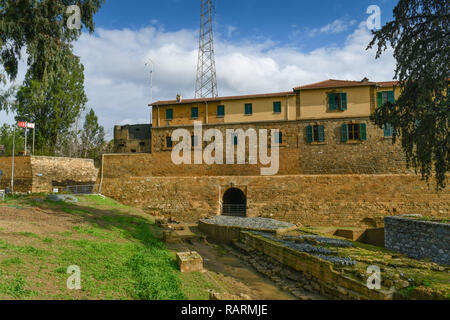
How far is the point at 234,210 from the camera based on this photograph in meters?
26.5

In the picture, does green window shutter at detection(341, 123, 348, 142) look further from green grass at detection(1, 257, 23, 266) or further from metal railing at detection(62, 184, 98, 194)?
metal railing at detection(62, 184, 98, 194)

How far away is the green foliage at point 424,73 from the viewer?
11070 mm

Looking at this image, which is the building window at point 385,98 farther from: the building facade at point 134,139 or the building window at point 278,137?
the building facade at point 134,139

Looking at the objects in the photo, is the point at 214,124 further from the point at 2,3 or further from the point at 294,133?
the point at 2,3

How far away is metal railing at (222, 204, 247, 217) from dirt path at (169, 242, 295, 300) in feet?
27.2

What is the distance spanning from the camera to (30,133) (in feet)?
120

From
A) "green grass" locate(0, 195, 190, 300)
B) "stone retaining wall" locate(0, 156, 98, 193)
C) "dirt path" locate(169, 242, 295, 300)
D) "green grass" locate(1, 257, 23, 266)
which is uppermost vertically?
"stone retaining wall" locate(0, 156, 98, 193)

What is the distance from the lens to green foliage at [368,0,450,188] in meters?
11.1

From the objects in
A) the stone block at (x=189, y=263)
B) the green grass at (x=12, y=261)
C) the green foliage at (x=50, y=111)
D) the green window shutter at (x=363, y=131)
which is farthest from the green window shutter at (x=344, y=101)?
the green foliage at (x=50, y=111)

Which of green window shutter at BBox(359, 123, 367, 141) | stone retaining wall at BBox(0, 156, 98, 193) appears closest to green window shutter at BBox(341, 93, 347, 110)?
green window shutter at BBox(359, 123, 367, 141)

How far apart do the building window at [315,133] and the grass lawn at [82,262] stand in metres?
17.9

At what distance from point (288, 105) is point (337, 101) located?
14.9 ft

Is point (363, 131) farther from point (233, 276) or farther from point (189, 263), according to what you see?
point (189, 263)

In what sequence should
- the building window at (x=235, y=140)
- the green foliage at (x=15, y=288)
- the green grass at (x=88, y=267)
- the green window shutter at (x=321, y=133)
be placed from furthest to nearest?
the building window at (x=235, y=140) → the green window shutter at (x=321, y=133) → the green grass at (x=88, y=267) → the green foliage at (x=15, y=288)
